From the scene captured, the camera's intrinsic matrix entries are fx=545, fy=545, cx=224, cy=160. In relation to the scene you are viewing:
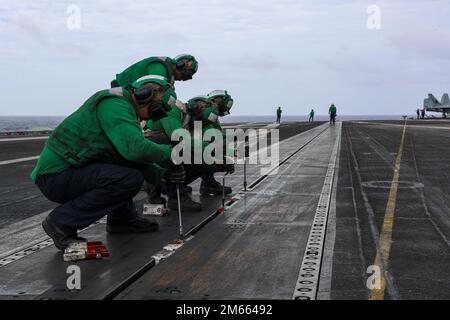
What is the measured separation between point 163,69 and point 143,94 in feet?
6.61

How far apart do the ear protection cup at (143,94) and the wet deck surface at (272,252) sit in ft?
4.54

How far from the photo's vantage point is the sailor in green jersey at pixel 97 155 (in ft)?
15.8

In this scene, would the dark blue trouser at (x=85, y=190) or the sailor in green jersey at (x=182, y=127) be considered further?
the sailor in green jersey at (x=182, y=127)

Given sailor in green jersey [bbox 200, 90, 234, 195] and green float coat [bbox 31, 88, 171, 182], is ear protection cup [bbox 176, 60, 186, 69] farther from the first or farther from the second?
green float coat [bbox 31, 88, 171, 182]

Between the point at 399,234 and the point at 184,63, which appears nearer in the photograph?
the point at 399,234

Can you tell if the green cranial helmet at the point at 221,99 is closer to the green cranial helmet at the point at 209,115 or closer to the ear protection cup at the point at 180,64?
the green cranial helmet at the point at 209,115

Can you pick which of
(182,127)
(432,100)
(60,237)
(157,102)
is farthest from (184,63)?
(432,100)

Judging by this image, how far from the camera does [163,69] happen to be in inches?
272

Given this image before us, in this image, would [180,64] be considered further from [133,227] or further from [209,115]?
[133,227]

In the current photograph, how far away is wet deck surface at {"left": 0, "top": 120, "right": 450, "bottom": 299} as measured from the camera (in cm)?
383
